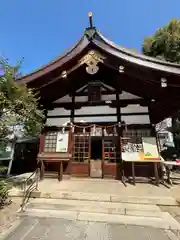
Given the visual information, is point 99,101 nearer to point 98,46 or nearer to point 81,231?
point 98,46

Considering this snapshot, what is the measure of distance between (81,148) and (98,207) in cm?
327

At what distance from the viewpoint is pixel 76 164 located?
6648 mm

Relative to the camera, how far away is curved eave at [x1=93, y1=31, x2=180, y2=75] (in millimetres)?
5082

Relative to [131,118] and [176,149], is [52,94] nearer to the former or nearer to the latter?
[131,118]

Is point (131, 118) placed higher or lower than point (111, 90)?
lower

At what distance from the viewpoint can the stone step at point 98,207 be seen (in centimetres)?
351

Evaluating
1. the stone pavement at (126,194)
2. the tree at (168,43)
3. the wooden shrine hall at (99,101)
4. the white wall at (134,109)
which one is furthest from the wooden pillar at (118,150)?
the tree at (168,43)

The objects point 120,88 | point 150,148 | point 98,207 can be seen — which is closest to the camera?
point 98,207

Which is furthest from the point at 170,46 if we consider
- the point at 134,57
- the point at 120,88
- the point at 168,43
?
the point at 134,57

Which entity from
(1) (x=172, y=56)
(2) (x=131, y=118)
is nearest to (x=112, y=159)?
(2) (x=131, y=118)

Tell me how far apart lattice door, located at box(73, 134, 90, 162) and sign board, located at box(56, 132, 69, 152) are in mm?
381

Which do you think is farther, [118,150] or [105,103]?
[105,103]

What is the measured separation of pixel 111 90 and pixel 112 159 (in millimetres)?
3201

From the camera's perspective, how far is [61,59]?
6.06 m
